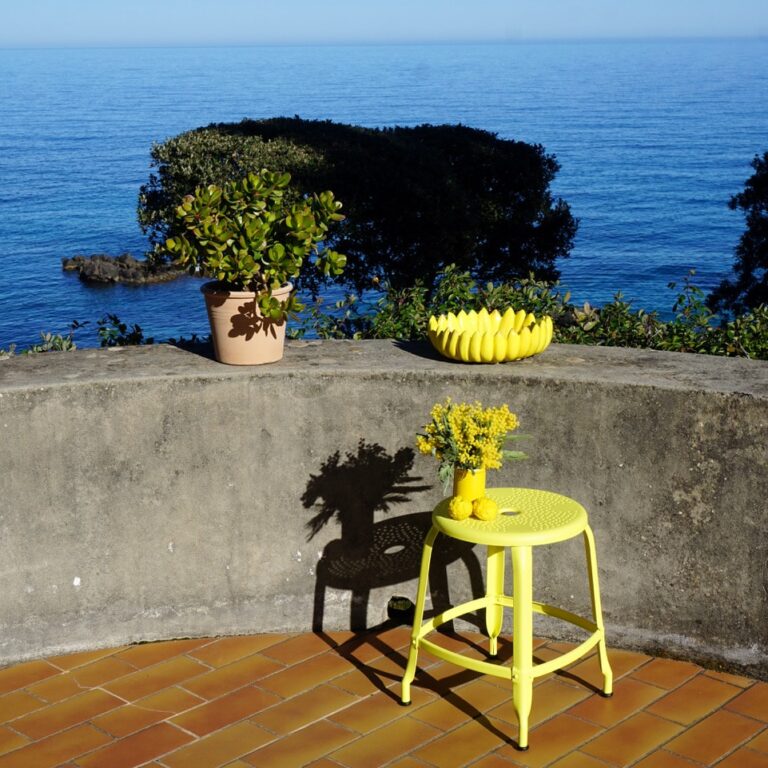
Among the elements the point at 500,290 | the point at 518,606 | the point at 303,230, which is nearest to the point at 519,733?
the point at 518,606

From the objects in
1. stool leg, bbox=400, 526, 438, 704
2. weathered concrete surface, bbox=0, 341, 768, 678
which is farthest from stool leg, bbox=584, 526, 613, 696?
stool leg, bbox=400, 526, 438, 704

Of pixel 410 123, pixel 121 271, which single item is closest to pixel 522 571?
pixel 121 271

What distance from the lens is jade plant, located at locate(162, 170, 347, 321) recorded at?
3.69 m

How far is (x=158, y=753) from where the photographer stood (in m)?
3.35

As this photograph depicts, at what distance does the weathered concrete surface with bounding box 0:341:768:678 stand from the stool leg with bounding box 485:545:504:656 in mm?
190

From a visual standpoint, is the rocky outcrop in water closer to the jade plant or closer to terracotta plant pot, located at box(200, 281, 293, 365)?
terracotta plant pot, located at box(200, 281, 293, 365)

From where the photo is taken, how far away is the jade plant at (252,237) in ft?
12.1

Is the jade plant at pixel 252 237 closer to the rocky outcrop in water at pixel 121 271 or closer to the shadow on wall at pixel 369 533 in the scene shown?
the shadow on wall at pixel 369 533

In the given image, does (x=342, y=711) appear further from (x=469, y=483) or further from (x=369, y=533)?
(x=469, y=483)

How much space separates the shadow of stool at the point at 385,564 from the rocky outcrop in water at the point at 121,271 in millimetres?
27282

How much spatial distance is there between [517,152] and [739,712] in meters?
14.5

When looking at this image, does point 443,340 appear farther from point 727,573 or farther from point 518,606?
point 727,573

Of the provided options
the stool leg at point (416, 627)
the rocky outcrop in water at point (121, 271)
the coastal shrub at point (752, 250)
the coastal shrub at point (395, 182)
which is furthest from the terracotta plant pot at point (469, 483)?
the rocky outcrop in water at point (121, 271)

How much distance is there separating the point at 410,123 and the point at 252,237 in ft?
221
